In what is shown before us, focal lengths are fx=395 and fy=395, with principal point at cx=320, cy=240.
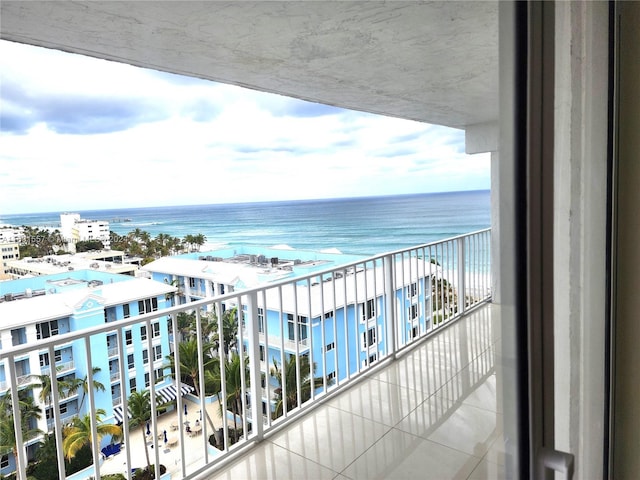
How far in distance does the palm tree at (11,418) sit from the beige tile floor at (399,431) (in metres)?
0.87

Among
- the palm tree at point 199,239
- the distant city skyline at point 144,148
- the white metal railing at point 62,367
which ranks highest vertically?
the distant city skyline at point 144,148

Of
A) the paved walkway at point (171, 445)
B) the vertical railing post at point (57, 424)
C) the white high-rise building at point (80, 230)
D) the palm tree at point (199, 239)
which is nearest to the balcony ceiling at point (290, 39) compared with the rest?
the white high-rise building at point (80, 230)

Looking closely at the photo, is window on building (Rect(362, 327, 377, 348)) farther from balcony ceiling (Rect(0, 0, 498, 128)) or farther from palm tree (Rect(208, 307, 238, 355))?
balcony ceiling (Rect(0, 0, 498, 128))

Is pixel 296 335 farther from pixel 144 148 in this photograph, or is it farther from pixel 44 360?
pixel 144 148

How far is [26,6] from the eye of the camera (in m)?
1.31

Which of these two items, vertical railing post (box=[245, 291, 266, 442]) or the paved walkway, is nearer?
the paved walkway

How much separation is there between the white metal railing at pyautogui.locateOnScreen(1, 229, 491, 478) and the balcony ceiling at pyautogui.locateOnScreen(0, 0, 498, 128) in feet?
3.13

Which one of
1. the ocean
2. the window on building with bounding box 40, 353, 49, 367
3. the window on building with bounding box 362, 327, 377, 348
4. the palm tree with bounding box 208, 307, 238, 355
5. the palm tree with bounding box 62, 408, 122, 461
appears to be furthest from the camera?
the window on building with bounding box 362, 327, 377, 348

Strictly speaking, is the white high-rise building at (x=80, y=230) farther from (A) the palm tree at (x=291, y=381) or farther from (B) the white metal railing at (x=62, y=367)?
(A) the palm tree at (x=291, y=381)

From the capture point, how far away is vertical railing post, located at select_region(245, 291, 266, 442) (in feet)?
7.47

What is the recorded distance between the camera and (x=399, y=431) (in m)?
2.32

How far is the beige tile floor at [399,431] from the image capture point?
6.51 feet

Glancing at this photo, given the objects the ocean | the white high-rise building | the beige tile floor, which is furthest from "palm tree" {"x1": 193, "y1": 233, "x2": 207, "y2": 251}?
the beige tile floor

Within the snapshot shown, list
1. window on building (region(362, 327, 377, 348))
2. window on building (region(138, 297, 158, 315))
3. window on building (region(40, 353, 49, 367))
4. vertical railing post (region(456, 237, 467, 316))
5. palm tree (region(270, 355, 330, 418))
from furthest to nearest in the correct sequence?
window on building (region(362, 327, 377, 348)) < vertical railing post (region(456, 237, 467, 316)) < palm tree (region(270, 355, 330, 418)) < window on building (region(138, 297, 158, 315)) < window on building (region(40, 353, 49, 367))
